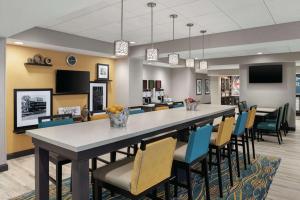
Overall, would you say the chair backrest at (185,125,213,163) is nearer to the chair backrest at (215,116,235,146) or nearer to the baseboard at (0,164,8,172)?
the chair backrest at (215,116,235,146)

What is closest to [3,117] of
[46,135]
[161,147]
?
[46,135]

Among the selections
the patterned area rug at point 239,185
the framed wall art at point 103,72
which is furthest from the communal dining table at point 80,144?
the framed wall art at point 103,72

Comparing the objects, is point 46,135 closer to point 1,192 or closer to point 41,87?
point 1,192

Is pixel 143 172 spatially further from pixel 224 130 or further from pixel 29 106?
pixel 29 106

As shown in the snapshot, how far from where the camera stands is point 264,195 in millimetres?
2922

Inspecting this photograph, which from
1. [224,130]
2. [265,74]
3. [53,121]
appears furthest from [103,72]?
[265,74]

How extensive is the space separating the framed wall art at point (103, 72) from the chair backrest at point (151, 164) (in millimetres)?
4323

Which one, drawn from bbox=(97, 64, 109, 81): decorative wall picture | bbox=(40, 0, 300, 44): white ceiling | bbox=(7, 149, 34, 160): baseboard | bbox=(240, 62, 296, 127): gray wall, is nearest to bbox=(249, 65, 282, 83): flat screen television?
bbox=(240, 62, 296, 127): gray wall

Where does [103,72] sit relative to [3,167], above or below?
above

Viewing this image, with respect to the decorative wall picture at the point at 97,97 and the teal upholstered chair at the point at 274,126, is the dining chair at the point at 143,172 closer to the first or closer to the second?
the decorative wall picture at the point at 97,97

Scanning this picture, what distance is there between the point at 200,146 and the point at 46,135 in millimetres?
1551

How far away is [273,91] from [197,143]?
19.9ft

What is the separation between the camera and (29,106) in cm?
455

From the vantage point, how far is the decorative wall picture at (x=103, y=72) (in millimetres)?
5817
